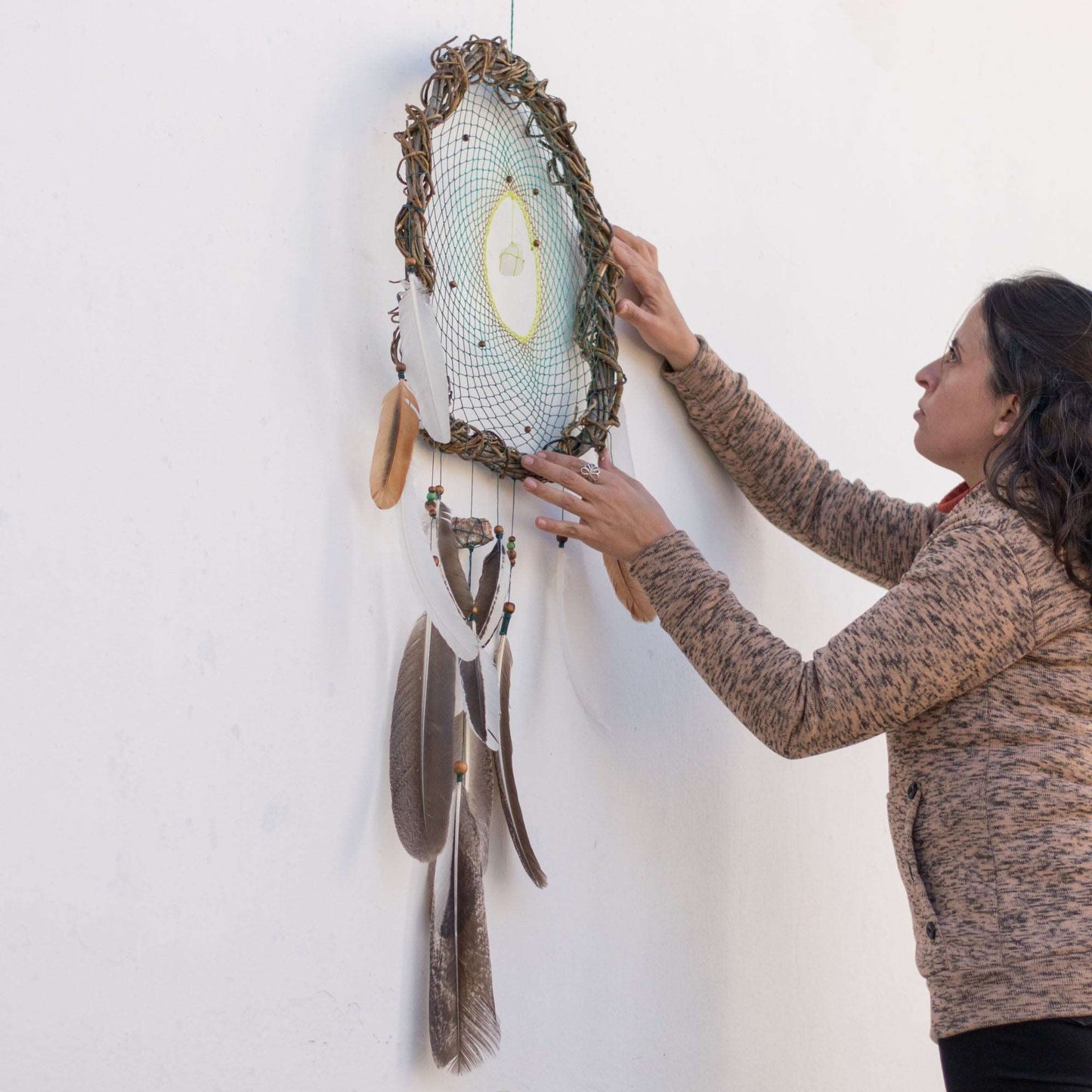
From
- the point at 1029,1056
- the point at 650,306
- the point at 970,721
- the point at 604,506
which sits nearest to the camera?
the point at 1029,1056

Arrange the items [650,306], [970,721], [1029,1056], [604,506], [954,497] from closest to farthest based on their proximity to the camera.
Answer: [1029,1056]
[970,721]
[604,506]
[954,497]
[650,306]

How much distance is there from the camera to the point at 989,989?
1.20 metres

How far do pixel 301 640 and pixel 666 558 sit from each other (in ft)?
1.25

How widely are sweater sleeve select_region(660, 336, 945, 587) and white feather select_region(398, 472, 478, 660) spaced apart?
0.50 meters

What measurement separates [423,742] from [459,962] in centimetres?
20

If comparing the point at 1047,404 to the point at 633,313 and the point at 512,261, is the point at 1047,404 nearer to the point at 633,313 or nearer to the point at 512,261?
the point at 633,313

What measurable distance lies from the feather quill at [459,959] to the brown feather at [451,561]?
20 centimetres

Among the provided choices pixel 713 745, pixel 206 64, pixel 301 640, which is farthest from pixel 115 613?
pixel 713 745

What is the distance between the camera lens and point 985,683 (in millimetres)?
1271

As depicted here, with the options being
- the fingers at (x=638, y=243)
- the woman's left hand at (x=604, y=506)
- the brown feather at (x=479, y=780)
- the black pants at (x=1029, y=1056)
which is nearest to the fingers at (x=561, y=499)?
the woman's left hand at (x=604, y=506)

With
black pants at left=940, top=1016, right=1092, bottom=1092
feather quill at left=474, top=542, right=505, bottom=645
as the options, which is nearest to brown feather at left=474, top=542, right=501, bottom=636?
feather quill at left=474, top=542, right=505, bottom=645

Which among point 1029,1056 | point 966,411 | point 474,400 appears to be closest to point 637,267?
point 474,400

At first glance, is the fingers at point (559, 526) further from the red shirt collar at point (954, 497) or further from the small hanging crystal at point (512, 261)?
the red shirt collar at point (954, 497)

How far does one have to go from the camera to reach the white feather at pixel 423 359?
50.1 inches
